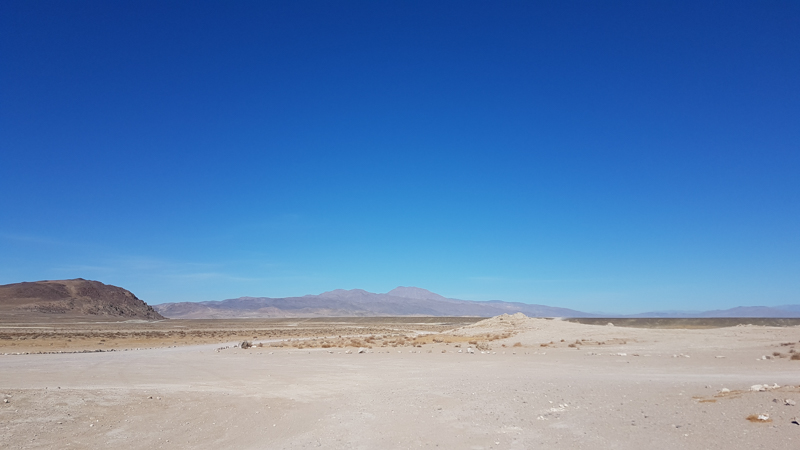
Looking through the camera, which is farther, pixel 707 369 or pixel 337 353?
pixel 337 353

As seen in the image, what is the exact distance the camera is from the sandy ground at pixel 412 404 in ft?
28.1

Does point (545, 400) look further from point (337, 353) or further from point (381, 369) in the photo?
point (337, 353)

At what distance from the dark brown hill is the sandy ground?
→ 14329cm

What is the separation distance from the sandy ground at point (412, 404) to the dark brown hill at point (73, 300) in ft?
470

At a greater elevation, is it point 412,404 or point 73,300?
point 73,300

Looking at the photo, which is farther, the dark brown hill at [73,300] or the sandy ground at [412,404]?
the dark brown hill at [73,300]

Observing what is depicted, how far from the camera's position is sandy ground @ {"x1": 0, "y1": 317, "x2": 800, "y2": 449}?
857 centimetres

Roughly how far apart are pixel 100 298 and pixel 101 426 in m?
185


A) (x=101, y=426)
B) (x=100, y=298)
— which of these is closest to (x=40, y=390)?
(x=101, y=426)

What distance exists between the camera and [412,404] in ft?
38.1

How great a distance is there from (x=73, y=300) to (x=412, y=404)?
18109cm

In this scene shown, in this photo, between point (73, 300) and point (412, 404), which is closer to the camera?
point (412, 404)

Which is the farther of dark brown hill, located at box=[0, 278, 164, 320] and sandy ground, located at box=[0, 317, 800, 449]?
dark brown hill, located at box=[0, 278, 164, 320]

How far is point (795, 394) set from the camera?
9.99 metres
